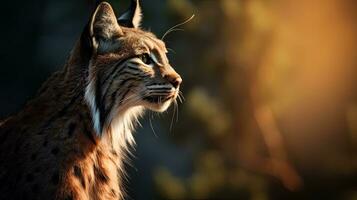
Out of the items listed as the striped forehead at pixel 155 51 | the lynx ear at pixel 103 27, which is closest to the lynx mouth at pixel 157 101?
the striped forehead at pixel 155 51

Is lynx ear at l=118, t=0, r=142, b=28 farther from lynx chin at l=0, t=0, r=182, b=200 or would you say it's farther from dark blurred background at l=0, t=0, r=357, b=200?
dark blurred background at l=0, t=0, r=357, b=200

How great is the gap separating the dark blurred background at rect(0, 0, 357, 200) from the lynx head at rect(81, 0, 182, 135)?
1.54 meters

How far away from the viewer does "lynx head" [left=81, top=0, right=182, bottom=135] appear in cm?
498

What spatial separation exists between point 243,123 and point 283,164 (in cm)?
45

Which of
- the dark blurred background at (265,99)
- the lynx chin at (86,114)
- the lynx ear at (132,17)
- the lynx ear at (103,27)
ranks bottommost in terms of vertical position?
the dark blurred background at (265,99)

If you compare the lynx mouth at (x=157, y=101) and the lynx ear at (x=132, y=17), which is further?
the lynx ear at (x=132, y=17)

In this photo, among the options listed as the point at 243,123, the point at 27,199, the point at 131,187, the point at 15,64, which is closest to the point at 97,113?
the point at 27,199

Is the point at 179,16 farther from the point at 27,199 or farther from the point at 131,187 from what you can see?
the point at 131,187

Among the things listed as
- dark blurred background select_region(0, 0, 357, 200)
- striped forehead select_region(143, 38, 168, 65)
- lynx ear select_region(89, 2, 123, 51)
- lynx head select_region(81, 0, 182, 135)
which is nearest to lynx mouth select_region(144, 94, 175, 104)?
lynx head select_region(81, 0, 182, 135)

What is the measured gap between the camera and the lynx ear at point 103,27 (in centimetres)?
491

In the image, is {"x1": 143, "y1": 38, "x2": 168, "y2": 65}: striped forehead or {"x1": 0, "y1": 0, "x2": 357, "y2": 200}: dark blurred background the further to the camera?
{"x1": 0, "y1": 0, "x2": 357, "y2": 200}: dark blurred background

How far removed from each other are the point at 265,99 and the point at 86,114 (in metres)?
2.26

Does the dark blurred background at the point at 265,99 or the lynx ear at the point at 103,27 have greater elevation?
the lynx ear at the point at 103,27

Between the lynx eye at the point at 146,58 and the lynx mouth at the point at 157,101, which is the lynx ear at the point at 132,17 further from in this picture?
the lynx mouth at the point at 157,101
